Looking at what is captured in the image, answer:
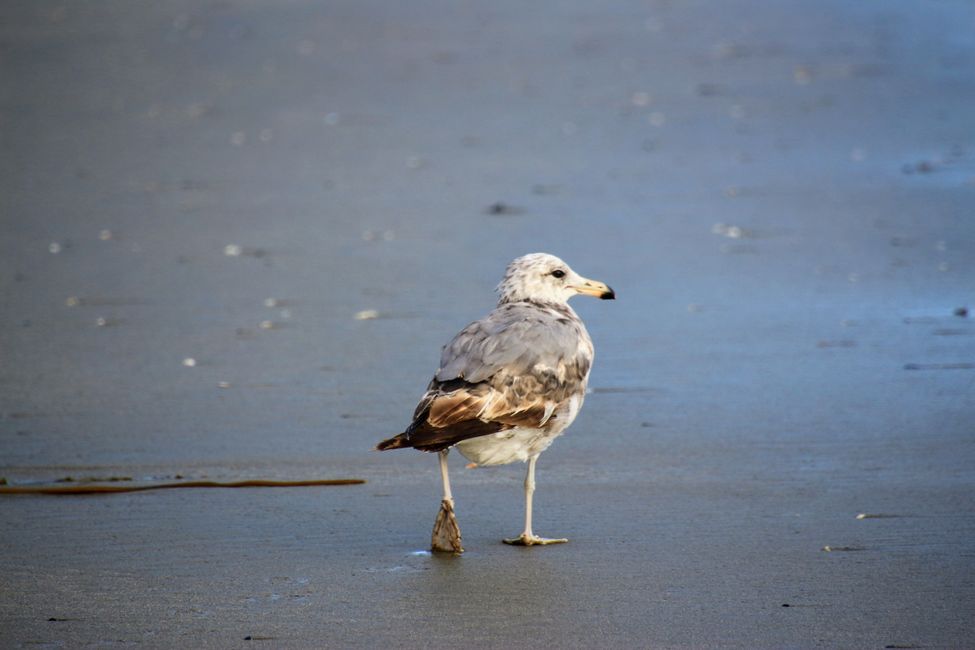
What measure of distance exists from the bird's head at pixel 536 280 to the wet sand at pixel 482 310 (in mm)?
728

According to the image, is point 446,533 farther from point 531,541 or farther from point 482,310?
point 482,310

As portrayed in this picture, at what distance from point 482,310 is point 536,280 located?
2.39 m

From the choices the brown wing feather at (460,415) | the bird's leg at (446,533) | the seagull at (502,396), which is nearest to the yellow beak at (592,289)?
the seagull at (502,396)

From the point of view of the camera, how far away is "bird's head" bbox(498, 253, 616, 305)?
6.46 metres

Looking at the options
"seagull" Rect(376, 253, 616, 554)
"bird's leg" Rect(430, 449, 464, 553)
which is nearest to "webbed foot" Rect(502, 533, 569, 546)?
"seagull" Rect(376, 253, 616, 554)

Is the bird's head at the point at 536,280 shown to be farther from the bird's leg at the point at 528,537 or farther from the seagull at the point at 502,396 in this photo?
the bird's leg at the point at 528,537

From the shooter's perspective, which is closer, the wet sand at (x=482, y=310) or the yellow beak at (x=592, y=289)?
the wet sand at (x=482, y=310)

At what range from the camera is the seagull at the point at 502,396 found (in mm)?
5328

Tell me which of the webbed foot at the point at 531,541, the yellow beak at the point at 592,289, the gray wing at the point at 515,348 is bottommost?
the webbed foot at the point at 531,541

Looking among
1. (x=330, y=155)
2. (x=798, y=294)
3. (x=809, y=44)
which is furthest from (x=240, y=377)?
(x=809, y=44)

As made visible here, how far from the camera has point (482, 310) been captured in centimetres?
884

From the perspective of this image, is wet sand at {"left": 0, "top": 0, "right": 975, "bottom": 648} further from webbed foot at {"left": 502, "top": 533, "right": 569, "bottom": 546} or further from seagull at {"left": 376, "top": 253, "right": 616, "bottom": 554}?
seagull at {"left": 376, "top": 253, "right": 616, "bottom": 554}

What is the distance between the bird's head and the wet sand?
2.39ft

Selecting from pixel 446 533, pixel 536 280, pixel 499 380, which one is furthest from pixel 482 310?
pixel 446 533
